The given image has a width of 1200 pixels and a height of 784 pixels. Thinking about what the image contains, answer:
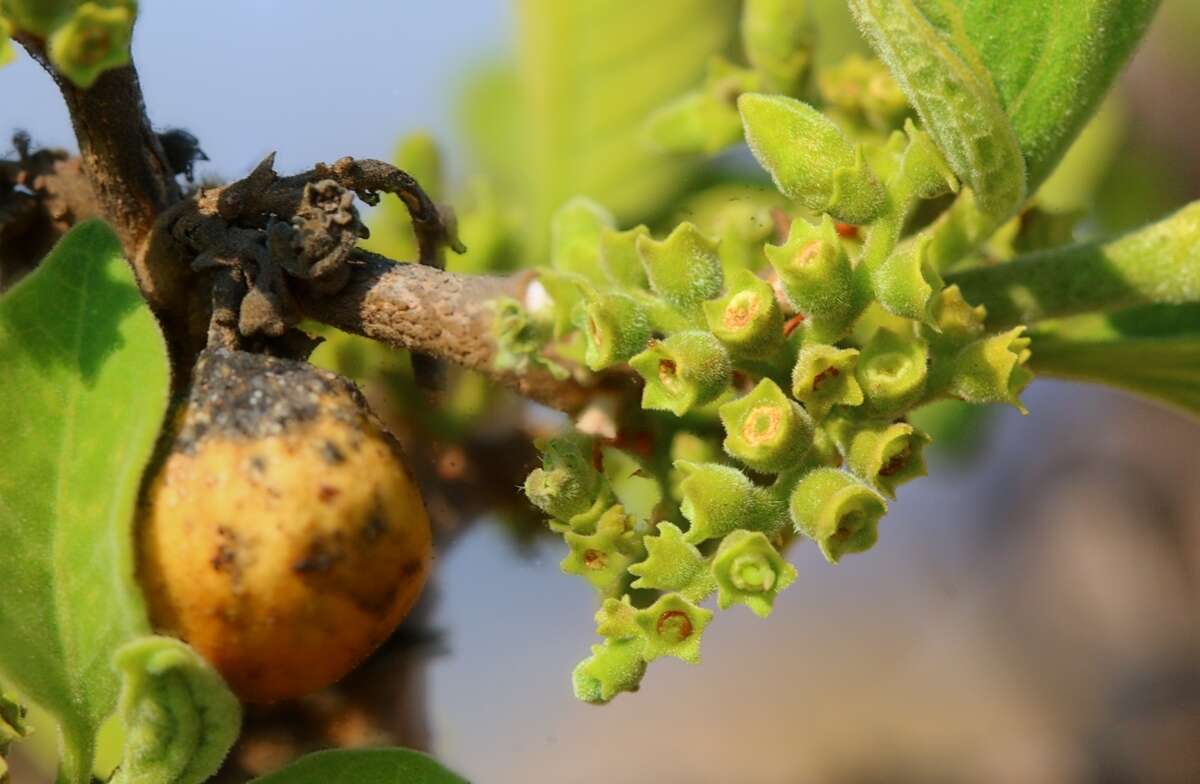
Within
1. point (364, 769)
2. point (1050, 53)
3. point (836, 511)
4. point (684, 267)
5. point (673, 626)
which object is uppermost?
point (1050, 53)

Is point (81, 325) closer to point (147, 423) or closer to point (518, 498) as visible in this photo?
point (147, 423)

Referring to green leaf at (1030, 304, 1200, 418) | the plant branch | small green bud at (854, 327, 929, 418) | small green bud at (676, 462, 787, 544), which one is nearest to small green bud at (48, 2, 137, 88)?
small green bud at (676, 462, 787, 544)

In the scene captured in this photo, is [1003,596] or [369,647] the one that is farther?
[1003,596]

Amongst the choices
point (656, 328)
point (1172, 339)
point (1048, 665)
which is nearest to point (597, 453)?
point (656, 328)

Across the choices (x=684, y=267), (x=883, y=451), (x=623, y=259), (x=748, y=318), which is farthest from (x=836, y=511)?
(x=623, y=259)

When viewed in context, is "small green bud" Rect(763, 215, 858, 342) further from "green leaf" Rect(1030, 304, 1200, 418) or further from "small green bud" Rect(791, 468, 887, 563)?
"green leaf" Rect(1030, 304, 1200, 418)

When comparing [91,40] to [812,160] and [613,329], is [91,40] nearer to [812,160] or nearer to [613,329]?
[613,329]

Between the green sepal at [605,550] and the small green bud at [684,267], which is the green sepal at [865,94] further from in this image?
the green sepal at [605,550]
